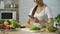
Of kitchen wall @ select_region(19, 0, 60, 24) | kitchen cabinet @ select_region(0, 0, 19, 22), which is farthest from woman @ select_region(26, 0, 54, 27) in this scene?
kitchen cabinet @ select_region(0, 0, 19, 22)

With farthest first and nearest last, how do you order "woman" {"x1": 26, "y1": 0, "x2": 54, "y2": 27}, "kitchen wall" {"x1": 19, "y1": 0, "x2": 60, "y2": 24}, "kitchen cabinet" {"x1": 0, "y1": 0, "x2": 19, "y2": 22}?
"kitchen cabinet" {"x1": 0, "y1": 0, "x2": 19, "y2": 22}
"kitchen wall" {"x1": 19, "y1": 0, "x2": 60, "y2": 24}
"woman" {"x1": 26, "y1": 0, "x2": 54, "y2": 27}

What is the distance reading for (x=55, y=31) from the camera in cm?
173

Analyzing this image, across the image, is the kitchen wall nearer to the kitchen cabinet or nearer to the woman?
the kitchen cabinet

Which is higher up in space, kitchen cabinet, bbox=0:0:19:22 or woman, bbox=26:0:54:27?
kitchen cabinet, bbox=0:0:19:22

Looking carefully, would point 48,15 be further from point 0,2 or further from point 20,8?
point 0,2

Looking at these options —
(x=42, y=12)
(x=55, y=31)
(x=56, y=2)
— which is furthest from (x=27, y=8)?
(x=55, y=31)

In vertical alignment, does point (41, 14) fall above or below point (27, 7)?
below

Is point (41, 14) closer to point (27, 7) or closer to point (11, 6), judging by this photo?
point (27, 7)

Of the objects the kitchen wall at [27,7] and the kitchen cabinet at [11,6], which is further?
the kitchen cabinet at [11,6]

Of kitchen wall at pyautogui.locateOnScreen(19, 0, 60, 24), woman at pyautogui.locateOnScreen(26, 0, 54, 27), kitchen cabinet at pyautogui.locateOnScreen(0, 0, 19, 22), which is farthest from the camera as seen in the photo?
kitchen cabinet at pyautogui.locateOnScreen(0, 0, 19, 22)

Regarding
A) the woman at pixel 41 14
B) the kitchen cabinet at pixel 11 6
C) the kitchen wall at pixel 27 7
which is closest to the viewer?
the woman at pixel 41 14

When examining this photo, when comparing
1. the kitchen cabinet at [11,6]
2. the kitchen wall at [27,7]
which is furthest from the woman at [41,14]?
the kitchen cabinet at [11,6]

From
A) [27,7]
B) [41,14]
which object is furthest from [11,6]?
[41,14]

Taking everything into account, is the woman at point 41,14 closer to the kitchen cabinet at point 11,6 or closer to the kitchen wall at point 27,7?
the kitchen wall at point 27,7
